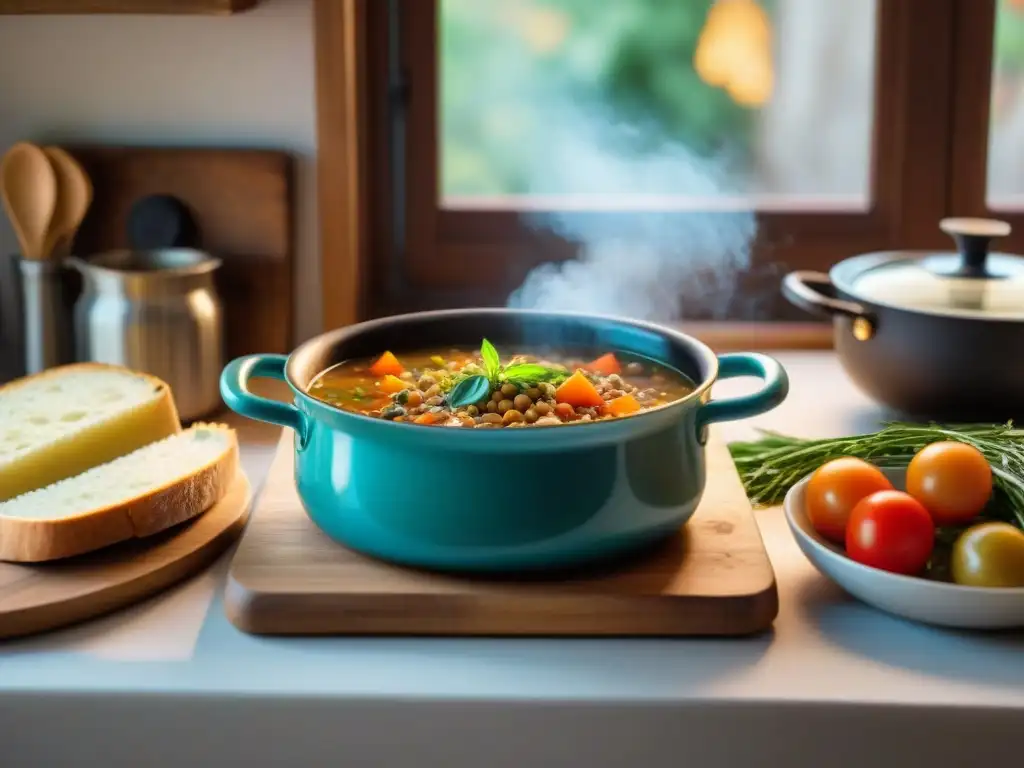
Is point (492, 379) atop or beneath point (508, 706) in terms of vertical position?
atop

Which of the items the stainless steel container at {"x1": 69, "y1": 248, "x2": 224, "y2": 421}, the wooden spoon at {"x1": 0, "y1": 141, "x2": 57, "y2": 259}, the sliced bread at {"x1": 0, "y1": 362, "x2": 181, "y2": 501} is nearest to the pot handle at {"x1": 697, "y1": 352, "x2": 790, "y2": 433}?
the sliced bread at {"x1": 0, "y1": 362, "x2": 181, "y2": 501}

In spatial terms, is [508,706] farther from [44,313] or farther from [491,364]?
[44,313]

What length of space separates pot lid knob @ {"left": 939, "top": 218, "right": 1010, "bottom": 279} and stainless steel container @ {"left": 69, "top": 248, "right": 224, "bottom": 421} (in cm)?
94

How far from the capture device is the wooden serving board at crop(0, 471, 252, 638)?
1.11 metres

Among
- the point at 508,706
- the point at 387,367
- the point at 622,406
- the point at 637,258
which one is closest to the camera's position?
the point at 508,706

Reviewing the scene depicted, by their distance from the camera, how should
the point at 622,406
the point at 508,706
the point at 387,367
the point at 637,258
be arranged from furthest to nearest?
the point at 637,258
the point at 387,367
the point at 622,406
the point at 508,706

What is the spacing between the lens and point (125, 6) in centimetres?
162

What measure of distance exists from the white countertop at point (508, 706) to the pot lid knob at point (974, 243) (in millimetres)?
630

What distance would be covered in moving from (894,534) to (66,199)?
1193mm

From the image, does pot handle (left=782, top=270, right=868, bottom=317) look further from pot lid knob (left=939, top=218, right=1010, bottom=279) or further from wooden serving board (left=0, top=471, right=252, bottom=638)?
wooden serving board (left=0, top=471, right=252, bottom=638)

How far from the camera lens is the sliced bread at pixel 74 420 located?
4.42 ft

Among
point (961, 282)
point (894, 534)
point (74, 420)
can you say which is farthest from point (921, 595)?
point (74, 420)

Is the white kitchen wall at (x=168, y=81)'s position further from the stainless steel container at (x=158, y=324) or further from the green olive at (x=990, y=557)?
the green olive at (x=990, y=557)

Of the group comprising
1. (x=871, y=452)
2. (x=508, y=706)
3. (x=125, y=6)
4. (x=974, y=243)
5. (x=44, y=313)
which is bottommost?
(x=508, y=706)
